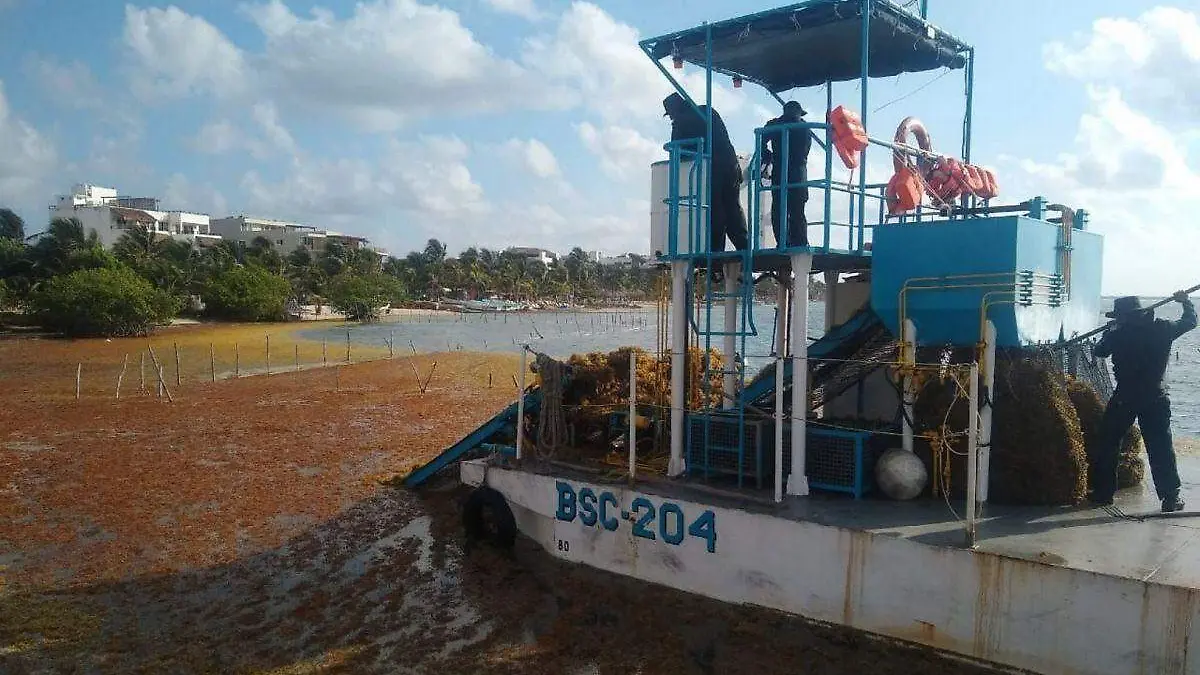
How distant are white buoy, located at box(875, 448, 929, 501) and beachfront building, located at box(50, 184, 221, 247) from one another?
97706 millimetres

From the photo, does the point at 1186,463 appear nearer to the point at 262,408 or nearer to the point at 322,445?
the point at 322,445

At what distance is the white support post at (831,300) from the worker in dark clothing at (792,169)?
1909 millimetres

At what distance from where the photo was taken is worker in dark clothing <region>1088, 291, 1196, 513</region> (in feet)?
24.0

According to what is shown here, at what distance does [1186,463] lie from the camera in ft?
33.3

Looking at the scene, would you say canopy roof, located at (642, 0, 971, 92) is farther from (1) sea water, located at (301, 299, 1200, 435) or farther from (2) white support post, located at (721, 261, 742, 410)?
(1) sea water, located at (301, 299, 1200, 435)

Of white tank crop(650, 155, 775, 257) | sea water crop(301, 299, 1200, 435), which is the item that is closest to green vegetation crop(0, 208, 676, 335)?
sea water crop(301, 299, 1200, 435)

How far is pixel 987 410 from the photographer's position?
731 centimetres

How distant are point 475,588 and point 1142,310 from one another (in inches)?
286

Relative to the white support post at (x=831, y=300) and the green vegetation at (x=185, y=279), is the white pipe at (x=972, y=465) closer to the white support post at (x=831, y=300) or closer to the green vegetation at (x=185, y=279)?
the white support post at (x=831, y=300)

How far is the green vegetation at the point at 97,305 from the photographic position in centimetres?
4650

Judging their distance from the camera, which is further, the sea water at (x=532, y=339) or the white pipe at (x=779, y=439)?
the sea water at (x=532, y=339)

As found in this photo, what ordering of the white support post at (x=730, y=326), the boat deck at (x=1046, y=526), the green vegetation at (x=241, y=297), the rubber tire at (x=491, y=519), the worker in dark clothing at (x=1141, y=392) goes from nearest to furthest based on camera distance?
the boat deck at (x=1046, y=526), the worker in dark clothing at (x=1141, y=392), the white support post at (x=730, y=326), the rubber tire at (x=491, y=519), the green vegetation at (x=241, y=297)

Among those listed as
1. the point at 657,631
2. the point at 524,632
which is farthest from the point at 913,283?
the point at 524,632

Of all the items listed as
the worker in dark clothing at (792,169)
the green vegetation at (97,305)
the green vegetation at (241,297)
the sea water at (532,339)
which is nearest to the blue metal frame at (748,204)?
the worker in dark clothing at (792,169)
